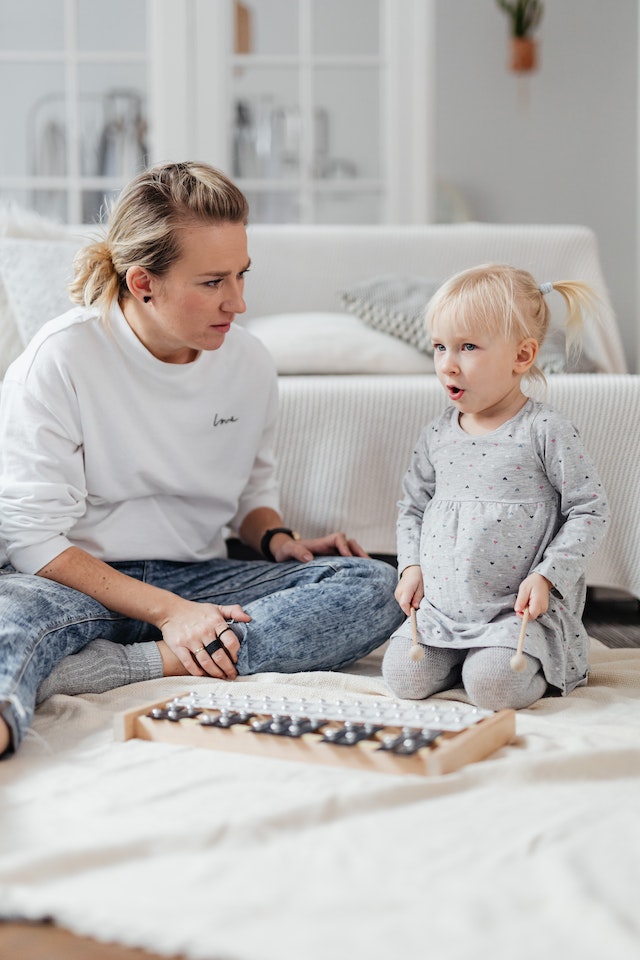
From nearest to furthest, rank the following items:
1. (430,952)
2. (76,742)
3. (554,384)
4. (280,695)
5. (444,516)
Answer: (430,952)
(76,742)
(280,695)
(444,516)
(554,384)

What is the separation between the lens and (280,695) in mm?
1349

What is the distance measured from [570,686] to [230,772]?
1.80 feet

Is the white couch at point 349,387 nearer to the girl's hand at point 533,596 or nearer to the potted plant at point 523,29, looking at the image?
the girl's hand at point 533,596

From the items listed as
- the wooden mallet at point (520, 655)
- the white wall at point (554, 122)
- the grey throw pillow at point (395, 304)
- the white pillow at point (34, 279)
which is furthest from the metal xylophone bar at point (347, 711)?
the white wall at point (554, 122)

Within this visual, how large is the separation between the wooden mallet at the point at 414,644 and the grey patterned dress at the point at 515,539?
0.02 metres

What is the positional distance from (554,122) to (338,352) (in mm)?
2702

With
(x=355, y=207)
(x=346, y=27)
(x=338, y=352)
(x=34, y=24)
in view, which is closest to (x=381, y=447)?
(x=338, y=352)

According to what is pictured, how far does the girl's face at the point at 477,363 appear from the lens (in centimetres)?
142

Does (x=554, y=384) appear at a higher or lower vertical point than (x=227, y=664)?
higher

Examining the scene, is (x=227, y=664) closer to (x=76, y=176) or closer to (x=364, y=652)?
(x=364, y=652)

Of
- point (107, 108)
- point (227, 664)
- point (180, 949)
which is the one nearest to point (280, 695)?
point (227, 664)

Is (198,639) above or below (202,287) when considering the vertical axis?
below

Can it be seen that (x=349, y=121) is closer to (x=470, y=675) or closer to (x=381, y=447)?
(x=381, y=447)

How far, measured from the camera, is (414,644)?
4.47 feet
